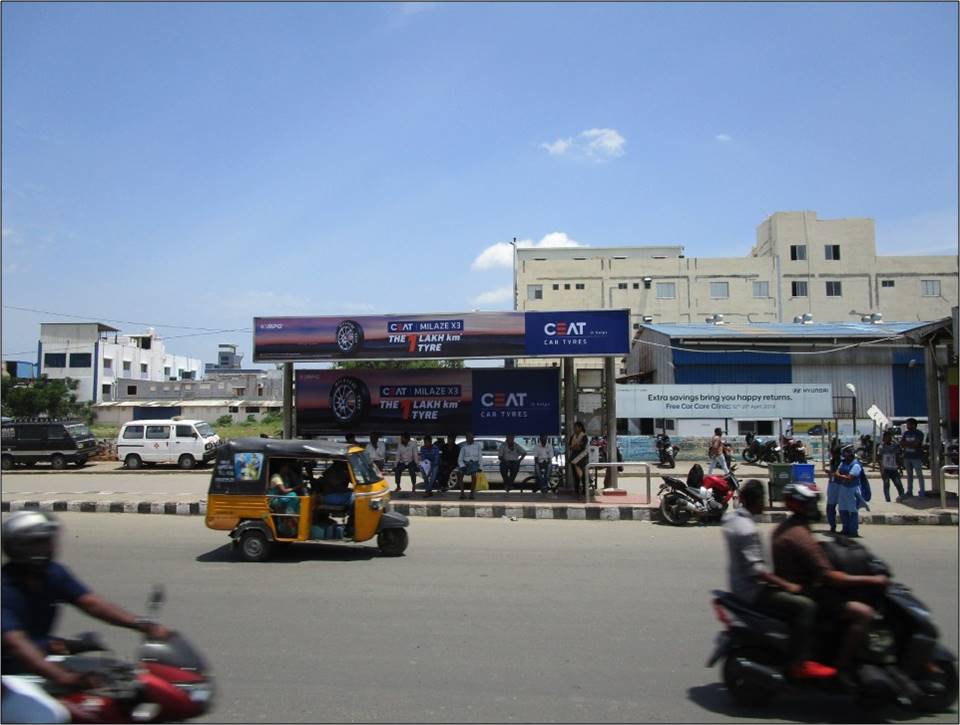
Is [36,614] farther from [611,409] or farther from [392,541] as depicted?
[611,409]

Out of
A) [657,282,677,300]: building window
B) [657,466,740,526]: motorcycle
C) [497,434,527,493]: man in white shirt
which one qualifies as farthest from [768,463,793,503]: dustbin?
[657,282,677,300]: building window

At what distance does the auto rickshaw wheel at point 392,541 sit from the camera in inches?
374

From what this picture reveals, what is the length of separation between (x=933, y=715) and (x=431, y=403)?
1228 centimetres

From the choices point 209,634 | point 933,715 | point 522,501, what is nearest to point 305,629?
point 209,634

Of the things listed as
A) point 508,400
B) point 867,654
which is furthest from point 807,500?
point 508,400

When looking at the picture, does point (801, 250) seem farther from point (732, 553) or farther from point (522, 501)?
point (732, 553)

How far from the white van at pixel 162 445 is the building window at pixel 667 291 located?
41.2 metres

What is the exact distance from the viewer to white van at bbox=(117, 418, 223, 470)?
25688mm

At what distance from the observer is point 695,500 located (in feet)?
40.2

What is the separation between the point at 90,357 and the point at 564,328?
185ft

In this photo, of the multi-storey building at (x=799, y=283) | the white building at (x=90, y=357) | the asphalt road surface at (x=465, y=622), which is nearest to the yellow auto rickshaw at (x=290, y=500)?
the asphalt road surface at (x=465, y=622)

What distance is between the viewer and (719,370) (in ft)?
108

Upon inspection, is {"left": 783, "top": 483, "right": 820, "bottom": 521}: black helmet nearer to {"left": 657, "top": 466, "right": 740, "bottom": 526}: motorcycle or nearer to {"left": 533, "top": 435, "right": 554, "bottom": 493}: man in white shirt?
{"left": 657, "top": 466, "right": 740, "bottom": 526}: motorcycle

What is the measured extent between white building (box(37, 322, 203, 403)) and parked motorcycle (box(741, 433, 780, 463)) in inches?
2088
